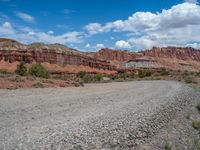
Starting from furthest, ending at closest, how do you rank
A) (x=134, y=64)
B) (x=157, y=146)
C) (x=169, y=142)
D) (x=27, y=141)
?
(x=134, y=64)
(x=169, y=142)
(x=157, y=146)
(x=27, y=141)

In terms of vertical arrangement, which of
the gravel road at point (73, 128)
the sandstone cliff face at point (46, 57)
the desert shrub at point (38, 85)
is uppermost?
the sandstone cliff face at point (46, 57)

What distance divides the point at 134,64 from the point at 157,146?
164 m

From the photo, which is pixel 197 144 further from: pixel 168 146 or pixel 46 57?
pixel 46 57

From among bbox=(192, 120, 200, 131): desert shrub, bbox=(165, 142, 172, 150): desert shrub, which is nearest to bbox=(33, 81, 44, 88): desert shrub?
bbox=(192, 120, 200, 131): desert shrub

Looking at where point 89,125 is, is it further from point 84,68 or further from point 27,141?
point 84,68

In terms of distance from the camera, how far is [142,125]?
13.6 meters

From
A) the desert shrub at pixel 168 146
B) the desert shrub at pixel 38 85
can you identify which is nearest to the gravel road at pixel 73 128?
the desert shrub at pixel 168 146

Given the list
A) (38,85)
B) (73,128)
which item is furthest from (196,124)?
(38,85)

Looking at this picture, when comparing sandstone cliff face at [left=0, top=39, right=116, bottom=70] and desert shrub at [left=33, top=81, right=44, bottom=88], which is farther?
sandstone cliff face at [left=0, top=39, right=116, bottom=70]

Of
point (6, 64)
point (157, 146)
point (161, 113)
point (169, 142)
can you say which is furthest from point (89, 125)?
point (6, 64)

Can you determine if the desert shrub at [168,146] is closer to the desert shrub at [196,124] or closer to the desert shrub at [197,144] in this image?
the desert shrub at [197,144]

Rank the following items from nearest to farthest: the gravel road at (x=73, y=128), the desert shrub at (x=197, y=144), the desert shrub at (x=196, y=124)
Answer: the gravel road at (x=73, y=128) → the desert shrub at (x=197, y=144) → the desert shrub at (x=196, y=124)

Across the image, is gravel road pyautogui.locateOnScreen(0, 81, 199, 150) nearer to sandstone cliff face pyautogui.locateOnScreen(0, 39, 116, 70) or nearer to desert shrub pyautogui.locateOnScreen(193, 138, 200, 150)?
desert shrub pyautogui.locateOnScreen(193, 138, 200, 150)

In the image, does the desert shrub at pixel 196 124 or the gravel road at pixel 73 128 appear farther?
the desert shrub at pixel 196 124
